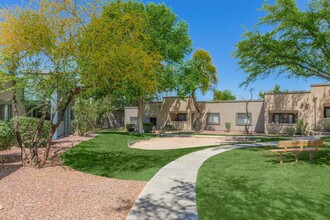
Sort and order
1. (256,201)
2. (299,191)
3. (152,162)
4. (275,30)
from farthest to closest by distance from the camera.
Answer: (275,30), (152,162), (299,191), (256,201)

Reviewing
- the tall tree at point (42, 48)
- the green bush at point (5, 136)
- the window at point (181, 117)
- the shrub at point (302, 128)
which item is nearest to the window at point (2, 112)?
the green bush at point (5, 136)

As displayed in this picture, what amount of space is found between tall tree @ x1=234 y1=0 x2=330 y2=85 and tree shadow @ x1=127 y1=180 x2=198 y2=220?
37.8ft

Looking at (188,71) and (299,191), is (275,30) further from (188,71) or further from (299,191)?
(188,71)

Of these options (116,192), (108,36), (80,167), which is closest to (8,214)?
(116,192)

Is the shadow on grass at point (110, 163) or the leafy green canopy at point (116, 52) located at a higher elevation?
the leafy green canopy at point (116, 52)

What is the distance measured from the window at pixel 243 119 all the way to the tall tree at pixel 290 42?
1706 cm

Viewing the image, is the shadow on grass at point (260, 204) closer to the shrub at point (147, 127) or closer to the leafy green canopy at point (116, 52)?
the leafy green canopy at point (116, 52)

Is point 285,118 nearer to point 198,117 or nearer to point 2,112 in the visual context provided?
point 198,117

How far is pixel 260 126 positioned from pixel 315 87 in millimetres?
7924

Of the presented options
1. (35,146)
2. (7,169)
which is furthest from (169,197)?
(7,169)

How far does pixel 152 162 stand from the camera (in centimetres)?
1195

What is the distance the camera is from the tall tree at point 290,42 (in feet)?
A: 46.8

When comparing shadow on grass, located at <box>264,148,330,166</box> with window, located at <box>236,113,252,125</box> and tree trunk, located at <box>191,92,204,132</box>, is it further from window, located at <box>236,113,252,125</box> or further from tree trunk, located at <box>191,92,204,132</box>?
tree trunk, located at <box>191,92,204,132</box>

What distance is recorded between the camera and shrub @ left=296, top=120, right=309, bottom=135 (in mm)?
27500
